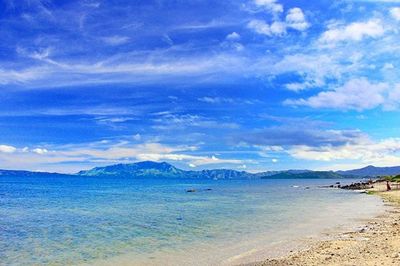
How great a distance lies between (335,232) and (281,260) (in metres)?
11.9

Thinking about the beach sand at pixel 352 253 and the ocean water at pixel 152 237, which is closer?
the beach sand at pixel 352 253

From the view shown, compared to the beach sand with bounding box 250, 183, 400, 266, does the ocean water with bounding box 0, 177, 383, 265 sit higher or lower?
lower

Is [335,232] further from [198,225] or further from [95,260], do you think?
[95,260]

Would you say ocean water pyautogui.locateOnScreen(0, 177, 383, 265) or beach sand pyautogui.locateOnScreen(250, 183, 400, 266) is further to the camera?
ocean water pyautogui.locateOnScreen(0, 177, 383, 265)

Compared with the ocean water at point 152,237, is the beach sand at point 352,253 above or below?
above

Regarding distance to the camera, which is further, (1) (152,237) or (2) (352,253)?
(1) (152,237)

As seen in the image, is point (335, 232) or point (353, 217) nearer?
point (335, 232)

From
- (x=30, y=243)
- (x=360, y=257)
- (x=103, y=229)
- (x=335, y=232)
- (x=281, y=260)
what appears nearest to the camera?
(x=360, y=257)

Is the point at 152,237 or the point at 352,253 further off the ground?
the point at 352,253

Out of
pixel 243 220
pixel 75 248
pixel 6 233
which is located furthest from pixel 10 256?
pixel 243 220

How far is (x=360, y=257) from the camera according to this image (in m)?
18.5

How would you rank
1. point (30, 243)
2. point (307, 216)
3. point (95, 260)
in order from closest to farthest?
point (95, 260) → point (30, 243) → point (307, 216)

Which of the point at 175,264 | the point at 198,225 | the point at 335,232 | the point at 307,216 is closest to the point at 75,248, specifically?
the point at 175,264

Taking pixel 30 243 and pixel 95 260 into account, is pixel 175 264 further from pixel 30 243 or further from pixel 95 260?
pixel 30 243
